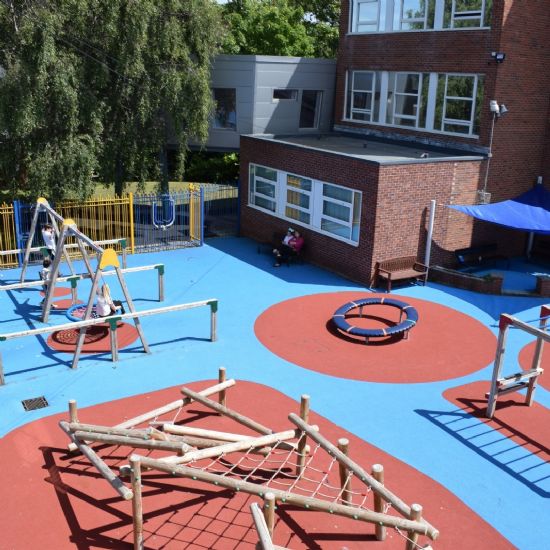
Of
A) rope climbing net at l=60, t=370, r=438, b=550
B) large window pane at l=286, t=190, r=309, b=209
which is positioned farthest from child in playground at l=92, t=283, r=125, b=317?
large window pane at l=286, t=190, r=309, b=209

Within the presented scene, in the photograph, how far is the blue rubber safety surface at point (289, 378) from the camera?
8977 millimetres

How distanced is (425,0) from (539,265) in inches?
380

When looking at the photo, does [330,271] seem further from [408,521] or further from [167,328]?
[408,521]

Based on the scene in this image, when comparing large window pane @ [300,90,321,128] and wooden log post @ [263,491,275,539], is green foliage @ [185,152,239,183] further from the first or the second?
wooden log post @ [263,491,275,539]

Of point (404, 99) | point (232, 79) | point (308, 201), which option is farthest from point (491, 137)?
point (232, 79)

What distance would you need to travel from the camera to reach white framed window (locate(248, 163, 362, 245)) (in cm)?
1798

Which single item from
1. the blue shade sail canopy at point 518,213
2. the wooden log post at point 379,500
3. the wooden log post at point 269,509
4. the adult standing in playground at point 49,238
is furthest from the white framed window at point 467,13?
the wooden log post at point 269,509

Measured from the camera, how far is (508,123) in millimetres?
19172

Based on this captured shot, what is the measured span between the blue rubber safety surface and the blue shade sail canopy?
7.00ft

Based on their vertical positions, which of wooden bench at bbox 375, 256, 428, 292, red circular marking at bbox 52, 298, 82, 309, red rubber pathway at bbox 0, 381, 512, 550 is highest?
wooden bench at bbox 375, 256, 428, 292

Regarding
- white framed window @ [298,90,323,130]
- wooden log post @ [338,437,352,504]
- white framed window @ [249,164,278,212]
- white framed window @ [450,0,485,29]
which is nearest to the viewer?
wooden log post @ [338,437,352,504]

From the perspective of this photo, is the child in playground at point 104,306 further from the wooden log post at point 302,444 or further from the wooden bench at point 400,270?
the wooden bench at point 400,270

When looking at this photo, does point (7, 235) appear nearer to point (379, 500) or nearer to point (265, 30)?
point (379, 500)

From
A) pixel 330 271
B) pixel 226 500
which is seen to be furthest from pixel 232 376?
pixel 330 271
